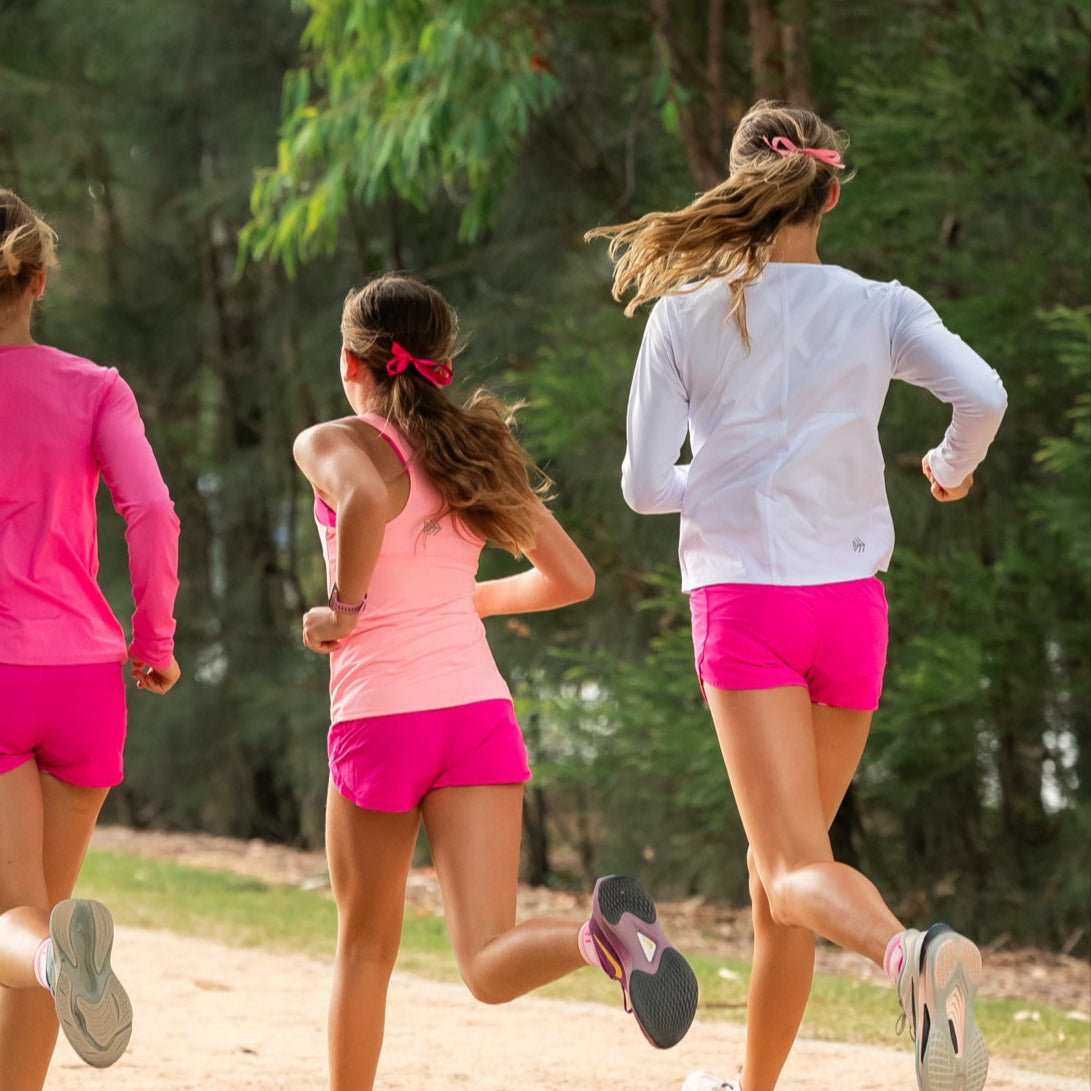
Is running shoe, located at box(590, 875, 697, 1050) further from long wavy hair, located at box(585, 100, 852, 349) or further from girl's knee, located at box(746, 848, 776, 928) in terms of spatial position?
long wavy hair, located at box(585, 100, 852, 349)

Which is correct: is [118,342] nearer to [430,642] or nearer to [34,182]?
[34,182]

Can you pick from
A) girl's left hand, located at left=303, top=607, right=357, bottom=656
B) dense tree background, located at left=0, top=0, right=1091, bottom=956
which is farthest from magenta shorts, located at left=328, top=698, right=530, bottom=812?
dense tree background, located at left=0, top=0, right=1091, bottom=956

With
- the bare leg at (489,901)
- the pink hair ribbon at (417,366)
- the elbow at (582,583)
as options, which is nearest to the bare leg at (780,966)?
the bare leg at (489,901)

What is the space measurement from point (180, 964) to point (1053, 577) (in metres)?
4.15

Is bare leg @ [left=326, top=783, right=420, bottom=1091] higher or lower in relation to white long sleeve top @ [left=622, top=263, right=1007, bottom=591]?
lower

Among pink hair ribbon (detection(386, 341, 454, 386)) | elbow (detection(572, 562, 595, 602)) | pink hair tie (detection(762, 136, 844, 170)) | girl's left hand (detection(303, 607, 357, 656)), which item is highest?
pink hair tie (detection(762, 136, 844, 170))

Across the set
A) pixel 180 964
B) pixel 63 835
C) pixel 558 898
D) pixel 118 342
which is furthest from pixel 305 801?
pixel 63 835

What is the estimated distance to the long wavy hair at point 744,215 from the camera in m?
2.93

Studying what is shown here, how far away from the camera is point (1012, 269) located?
24.7ft

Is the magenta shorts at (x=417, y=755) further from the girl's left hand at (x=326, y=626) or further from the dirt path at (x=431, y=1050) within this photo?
the dirt path at (x=431, y=1050)

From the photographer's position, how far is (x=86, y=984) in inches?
101

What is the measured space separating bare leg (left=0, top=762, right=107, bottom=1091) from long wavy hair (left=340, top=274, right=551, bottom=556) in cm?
83

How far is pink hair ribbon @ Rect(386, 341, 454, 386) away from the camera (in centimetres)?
298

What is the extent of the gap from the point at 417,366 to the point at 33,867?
109cm
